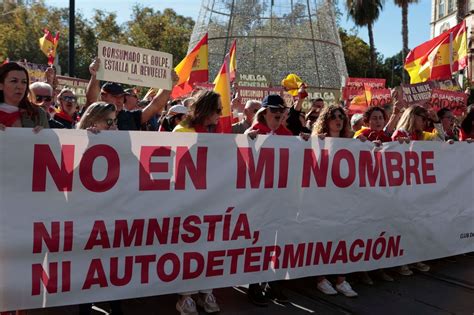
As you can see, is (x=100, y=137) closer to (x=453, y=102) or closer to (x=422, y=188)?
(x=422, y=188)

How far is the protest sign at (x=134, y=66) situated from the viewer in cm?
466

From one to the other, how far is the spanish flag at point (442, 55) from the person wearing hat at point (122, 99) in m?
6.83

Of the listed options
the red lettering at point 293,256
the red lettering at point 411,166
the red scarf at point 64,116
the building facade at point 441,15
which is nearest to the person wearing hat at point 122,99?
the red scarf at point 64,116

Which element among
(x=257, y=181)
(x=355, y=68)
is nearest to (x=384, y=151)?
(x=257, y=181)

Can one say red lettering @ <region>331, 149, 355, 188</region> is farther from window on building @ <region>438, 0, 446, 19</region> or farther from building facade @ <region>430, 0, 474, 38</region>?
window on building @ <region>438, 0, 446, 19</region>

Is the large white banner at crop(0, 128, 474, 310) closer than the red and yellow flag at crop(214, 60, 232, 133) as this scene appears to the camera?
Yes

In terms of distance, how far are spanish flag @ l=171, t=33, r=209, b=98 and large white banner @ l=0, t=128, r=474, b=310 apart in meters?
4.24

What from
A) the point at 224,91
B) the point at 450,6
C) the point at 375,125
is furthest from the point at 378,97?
the point at 450,6

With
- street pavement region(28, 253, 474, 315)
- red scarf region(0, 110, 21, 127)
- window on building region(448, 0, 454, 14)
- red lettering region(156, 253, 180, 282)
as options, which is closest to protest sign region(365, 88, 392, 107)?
street pavement region(28, 253, 474, 315)

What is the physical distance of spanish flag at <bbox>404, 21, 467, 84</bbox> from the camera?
9.98m

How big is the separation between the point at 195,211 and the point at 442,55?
782 centimetres

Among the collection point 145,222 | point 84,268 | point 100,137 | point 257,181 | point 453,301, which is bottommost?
point 453,301

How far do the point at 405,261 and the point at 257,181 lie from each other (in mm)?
1765

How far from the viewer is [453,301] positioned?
15.1 ft
